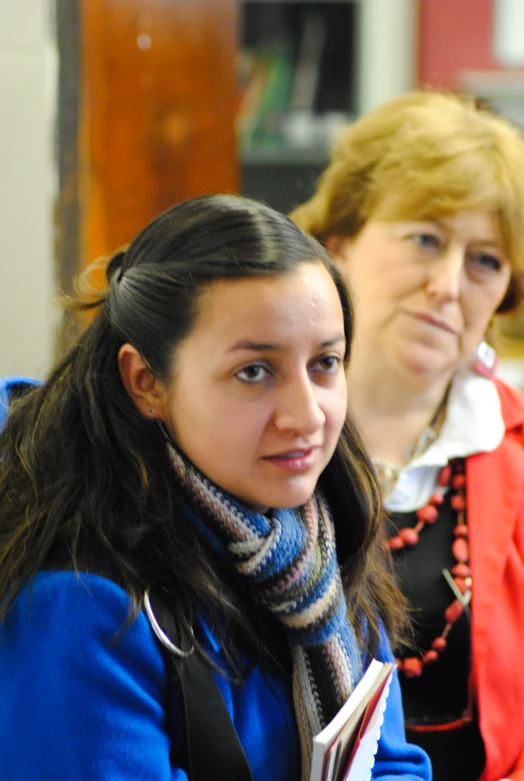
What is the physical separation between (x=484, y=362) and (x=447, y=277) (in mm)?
219

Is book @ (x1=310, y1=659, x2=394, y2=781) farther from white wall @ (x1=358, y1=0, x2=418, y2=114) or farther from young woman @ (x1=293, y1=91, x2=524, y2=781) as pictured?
white wall @ (x1=358, y1=0, x2=418, y2=114)

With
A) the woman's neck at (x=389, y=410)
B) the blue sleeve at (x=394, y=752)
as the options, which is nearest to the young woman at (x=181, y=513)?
the blue sleeve at (x=394, y=752)

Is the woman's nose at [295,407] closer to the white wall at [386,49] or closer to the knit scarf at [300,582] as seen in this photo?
the knit scarf at [300,582]

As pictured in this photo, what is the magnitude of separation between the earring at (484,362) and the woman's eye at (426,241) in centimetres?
21

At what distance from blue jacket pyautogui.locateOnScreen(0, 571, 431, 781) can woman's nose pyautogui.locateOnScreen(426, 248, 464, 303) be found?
2.46 feet

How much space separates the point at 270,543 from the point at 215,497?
0.07m

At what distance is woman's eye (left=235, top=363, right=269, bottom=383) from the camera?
948 mm

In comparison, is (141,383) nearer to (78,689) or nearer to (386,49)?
(78,689)

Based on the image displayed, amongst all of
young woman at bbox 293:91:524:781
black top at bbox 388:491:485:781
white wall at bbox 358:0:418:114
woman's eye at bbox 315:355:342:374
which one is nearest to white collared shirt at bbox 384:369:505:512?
young woman at bbox 293:91:524:781

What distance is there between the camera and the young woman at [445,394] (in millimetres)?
1412

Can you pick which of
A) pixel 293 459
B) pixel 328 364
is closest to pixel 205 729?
pixel 293 459

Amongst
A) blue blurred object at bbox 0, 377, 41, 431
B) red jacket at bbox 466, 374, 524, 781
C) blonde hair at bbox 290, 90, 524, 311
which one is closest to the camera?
blue blurred object at bbox 0, 377, 41, 431

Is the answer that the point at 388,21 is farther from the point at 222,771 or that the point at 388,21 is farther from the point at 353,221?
the point at 222,771

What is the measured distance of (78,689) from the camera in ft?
2.94
